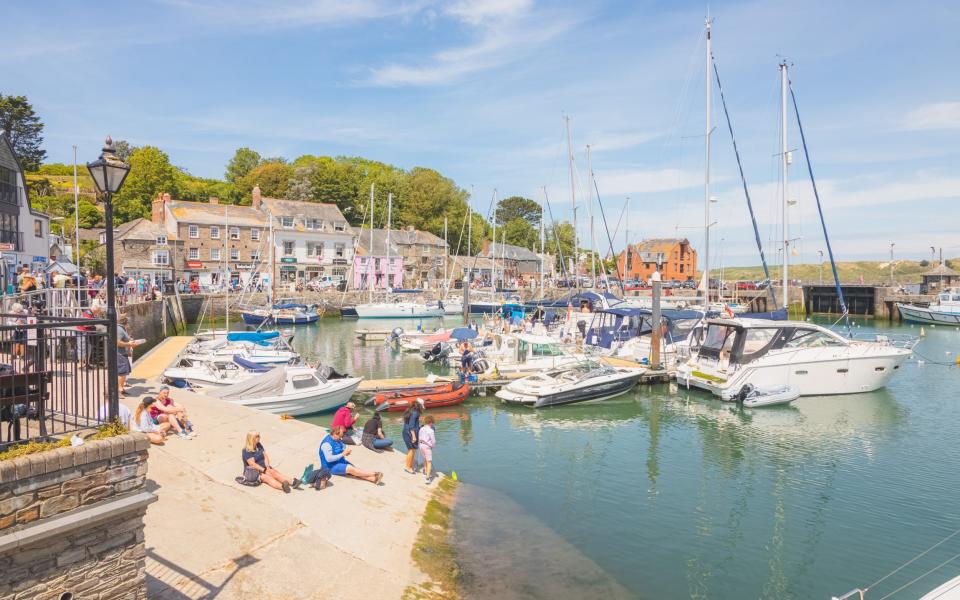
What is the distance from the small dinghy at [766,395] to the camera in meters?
27.9

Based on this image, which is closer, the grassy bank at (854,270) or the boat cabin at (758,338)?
the boat cabin at (758,338)

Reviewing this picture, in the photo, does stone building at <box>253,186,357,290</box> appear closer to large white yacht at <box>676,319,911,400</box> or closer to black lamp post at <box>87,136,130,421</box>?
large white yacht at <box>676,319,911,400</box>

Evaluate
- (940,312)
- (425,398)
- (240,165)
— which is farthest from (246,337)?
(240,165)

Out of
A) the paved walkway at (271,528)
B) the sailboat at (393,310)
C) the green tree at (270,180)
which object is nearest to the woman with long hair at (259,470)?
the paved walkway at (271,528)

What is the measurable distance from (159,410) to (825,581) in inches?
622

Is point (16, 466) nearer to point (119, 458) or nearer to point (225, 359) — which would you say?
point (119, 458)

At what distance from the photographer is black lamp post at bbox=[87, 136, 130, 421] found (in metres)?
7.25

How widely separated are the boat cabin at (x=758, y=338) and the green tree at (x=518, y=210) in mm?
110310

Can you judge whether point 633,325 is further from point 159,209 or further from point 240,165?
point 240,165

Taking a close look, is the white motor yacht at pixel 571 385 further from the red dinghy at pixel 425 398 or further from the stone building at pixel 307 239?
the stone building at pixel 307 239

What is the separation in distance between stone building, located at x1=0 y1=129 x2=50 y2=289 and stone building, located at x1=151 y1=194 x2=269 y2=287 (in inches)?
1108

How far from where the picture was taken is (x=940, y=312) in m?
65.9

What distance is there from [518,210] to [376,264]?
58.8 meters

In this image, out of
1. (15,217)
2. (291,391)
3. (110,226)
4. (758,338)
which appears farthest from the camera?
(15,217)
